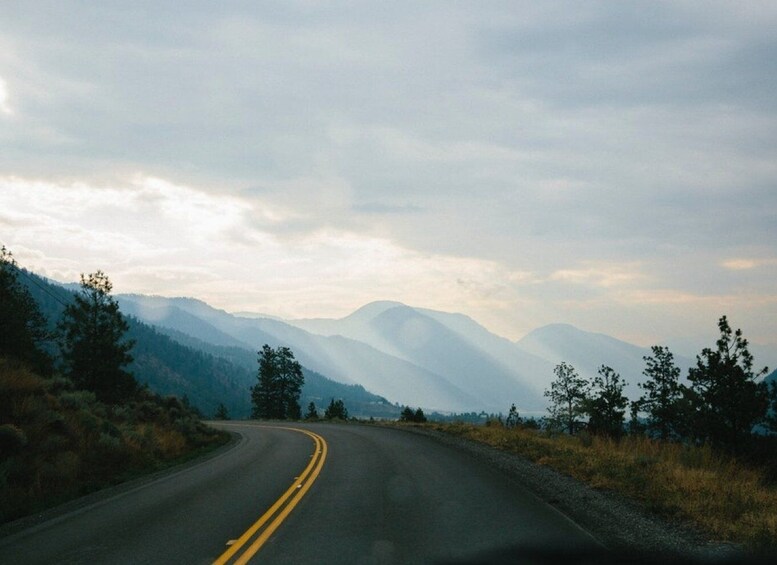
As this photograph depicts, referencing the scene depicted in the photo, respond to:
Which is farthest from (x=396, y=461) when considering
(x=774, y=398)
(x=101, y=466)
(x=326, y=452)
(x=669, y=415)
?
(x=669, y=415)

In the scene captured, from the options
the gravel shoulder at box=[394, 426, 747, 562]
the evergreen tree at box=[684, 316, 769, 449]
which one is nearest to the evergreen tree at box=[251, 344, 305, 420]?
the evergreen tree at box=[684, 316, 769, 449]

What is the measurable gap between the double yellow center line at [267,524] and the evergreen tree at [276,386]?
235 ft

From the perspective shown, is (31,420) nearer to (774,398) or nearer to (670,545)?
(670,545)

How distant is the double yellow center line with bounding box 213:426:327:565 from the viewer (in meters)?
6.55

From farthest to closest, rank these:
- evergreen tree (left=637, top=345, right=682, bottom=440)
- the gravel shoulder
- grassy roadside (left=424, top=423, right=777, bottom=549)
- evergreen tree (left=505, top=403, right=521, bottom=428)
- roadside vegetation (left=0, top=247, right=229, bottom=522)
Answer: evergreen tree (left=637, top=345, right=682, bottom=440), evergreen tree (left=505, top=403, right=521, bottom=428), roadside vegetation (left=0, top=247, right=229, bottom=522), grassy roadside (left=424, top=423, right=777, bottom=549), the gravel shoulder

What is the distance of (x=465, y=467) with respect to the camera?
46.3 feet

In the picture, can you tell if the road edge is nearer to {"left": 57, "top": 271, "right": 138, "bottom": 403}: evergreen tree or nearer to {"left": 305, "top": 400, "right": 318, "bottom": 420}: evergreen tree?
{"left": 57, "top": 271, "right": 138, "bottom": 403}: evergreen tree

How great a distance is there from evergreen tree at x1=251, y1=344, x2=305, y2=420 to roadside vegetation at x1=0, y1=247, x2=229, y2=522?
51.7 m

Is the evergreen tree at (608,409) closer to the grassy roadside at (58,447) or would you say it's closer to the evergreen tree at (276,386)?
the grassy roadside at (58,447)

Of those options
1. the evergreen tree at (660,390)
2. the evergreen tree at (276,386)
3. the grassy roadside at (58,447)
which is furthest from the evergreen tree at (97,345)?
the evergreen tree at (276,386)

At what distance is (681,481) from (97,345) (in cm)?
2947

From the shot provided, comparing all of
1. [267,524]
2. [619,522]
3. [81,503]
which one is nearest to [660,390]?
[619,522]

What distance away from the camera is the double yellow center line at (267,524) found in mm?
6551

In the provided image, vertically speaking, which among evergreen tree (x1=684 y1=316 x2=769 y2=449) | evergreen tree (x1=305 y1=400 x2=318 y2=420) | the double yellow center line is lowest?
evergreen tree (x1=305 y1=400 x2=318 y2=420)
